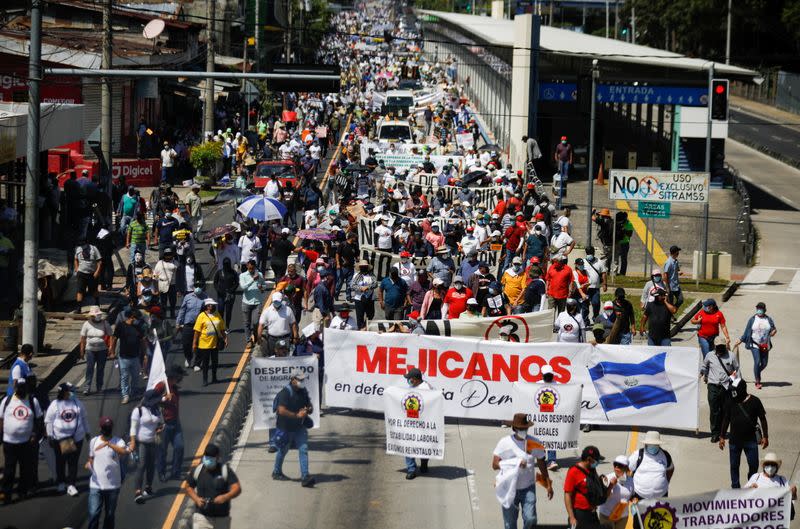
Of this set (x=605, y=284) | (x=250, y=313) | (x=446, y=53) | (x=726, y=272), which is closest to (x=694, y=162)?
(x=726, y=272)

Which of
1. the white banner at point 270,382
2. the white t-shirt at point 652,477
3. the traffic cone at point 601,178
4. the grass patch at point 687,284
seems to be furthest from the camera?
the traffic cone at point 601,178

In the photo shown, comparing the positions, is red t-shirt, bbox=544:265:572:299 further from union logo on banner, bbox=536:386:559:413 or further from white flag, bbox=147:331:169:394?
white flag, bbox=147:331:169:394

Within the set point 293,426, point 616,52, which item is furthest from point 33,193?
point 616,52

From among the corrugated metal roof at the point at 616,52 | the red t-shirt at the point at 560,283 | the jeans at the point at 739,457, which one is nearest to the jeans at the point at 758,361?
the red t-shirt at the point at 560,283

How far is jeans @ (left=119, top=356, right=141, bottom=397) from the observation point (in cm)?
1966

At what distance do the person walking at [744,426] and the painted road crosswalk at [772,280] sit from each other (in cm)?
1496

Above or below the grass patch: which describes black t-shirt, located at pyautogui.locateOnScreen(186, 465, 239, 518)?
below

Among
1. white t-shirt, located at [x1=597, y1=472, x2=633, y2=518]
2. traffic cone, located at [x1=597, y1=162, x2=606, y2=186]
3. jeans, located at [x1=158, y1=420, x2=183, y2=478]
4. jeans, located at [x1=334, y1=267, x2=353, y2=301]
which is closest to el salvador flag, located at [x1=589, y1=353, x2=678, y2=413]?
white t-shirt, located at [x1=597, y1=472, x2=633, y2=518]

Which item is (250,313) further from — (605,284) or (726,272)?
(726,272)

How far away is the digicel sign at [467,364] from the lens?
61.4 ft

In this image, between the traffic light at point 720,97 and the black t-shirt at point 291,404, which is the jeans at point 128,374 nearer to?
the black t-shirt at point 291,404

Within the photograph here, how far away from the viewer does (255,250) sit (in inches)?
1070

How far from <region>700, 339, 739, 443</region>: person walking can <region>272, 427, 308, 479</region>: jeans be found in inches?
220

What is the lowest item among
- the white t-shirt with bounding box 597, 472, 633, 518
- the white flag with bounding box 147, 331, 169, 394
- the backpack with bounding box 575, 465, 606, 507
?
the white t-shirt with bounding box 597, 472, 633, 518
